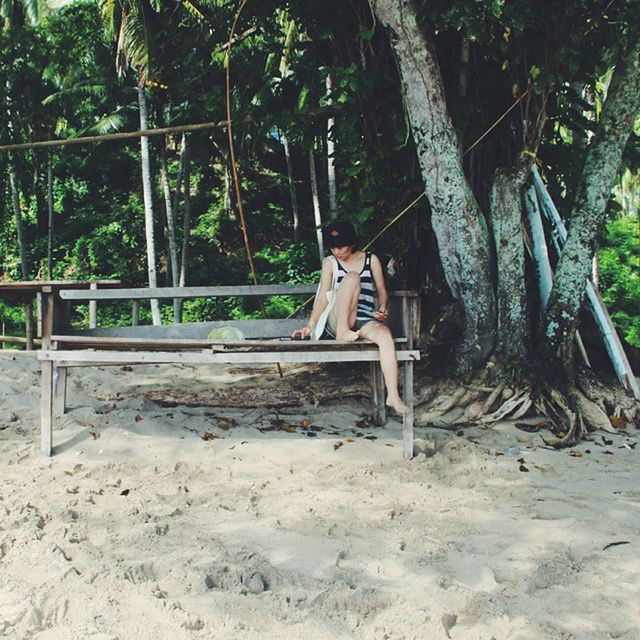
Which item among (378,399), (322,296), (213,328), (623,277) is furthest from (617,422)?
(623,277)

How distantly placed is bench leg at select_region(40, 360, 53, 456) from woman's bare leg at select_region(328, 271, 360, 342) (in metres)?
1.76

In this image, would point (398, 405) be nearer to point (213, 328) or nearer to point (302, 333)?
point (302, 333)

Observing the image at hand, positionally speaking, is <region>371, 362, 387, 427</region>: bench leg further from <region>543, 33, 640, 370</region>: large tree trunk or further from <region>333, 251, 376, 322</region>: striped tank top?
<region>543, 33, 640, 370</region>: large tree trunk

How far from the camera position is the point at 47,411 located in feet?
14.4

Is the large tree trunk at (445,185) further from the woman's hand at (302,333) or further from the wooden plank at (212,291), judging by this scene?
the woman's hand at (302,333)

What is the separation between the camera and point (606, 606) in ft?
8.48

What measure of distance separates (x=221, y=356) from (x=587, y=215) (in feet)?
9.82

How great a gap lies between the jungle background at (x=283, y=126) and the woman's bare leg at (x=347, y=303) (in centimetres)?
133

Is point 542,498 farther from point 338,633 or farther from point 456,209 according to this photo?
point 456,209

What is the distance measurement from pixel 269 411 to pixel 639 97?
11.4ft

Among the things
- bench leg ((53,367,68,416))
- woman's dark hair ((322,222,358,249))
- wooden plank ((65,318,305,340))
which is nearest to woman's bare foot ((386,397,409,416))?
woman's dark hair ((322,222,358,249))

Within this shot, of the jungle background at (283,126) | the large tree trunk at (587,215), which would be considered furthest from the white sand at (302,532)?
the jungle background at (283,126)

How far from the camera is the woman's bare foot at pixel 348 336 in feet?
14.8

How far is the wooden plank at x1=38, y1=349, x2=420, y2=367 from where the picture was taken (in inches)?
166
